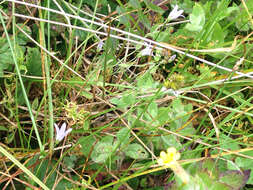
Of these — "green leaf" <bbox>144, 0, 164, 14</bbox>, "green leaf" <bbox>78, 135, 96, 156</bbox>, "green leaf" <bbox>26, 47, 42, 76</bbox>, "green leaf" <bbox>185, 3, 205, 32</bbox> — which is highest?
"green leaf" <bbox>144, 0, 164, 14</bbox>

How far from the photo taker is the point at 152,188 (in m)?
0.95

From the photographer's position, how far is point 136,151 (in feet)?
2.97

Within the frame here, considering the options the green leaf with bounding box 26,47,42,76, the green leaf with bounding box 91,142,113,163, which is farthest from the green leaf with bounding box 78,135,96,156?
the green leaf with bounding box 26,47,42,76

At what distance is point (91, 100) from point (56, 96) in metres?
0.12

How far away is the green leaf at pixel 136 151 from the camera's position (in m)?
0.90

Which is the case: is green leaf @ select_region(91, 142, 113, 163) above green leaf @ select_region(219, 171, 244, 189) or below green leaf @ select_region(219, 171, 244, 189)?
above

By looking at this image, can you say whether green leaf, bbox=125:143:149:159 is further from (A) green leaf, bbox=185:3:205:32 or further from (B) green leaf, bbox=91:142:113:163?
(A) green leaf, bbox=185:3:205:32

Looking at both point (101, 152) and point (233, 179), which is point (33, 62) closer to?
point (101, 152)

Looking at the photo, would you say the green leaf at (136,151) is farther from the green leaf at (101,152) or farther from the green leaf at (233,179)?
the green leaf at (233,179)

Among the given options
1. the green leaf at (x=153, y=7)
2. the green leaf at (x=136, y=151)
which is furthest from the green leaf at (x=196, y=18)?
the green leaf at (x=136, y=151)

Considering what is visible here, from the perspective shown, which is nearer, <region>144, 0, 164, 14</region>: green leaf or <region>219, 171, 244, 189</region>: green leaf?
<region>219, 171, 244, 189</region>: green leaf

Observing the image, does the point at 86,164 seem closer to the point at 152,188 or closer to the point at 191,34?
the point at 152,188

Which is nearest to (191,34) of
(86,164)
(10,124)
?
(86,164)

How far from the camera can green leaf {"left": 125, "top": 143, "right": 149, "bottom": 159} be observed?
90 cm
